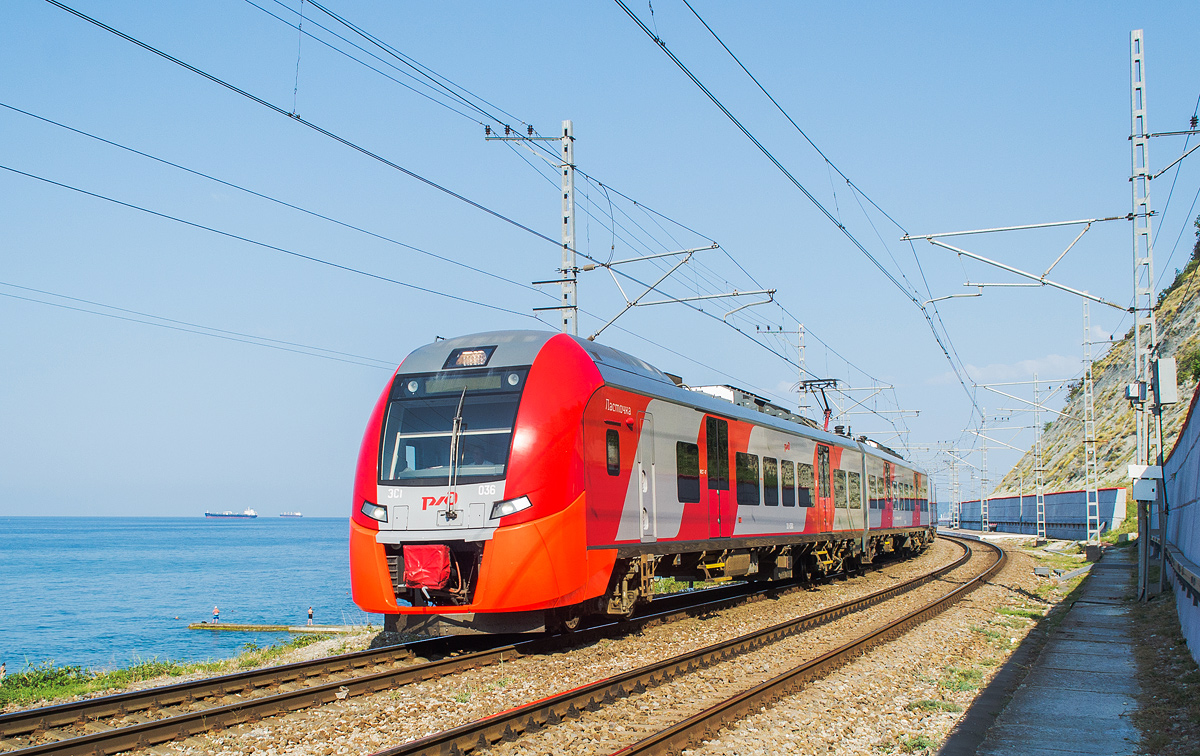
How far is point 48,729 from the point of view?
682cm

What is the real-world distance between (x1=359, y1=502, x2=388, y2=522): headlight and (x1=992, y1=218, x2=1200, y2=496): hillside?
4257cm

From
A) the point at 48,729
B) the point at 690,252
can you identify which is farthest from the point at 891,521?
the point at 48,729

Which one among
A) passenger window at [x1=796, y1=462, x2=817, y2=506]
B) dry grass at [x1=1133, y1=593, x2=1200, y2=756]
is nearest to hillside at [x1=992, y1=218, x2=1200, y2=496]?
passenger window at [x1=796, y1=462, x2=817, y2=506]

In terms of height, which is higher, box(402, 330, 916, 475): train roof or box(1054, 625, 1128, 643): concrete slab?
box(402, 330, 916, 475): train roof

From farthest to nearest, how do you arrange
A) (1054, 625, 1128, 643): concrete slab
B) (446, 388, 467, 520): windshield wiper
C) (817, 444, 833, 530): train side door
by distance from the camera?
(817, 444, 833, 530): train side door < (1054, 625, 1128, 643): concrete slab < (446, 388, 467, 520): windshield wiper

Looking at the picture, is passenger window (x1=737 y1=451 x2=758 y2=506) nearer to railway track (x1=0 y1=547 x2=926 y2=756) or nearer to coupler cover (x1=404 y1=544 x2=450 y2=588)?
railway track (x1=0 y1=547 x2=926 y2=756)

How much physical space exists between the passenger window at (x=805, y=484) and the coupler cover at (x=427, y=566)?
10.2 metres

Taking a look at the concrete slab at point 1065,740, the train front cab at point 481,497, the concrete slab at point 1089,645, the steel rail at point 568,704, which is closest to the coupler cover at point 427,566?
the train front cab at point 481,497

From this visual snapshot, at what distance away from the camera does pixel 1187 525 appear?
48.0ft

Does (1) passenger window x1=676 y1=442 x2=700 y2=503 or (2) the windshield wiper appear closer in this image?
(2) the windshield wiper

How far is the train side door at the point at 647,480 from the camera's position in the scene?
1162cm

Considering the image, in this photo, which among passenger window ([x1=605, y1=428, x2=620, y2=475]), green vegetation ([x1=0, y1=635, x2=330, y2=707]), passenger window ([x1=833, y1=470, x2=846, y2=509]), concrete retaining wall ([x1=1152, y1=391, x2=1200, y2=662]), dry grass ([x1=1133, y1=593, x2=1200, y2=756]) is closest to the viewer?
dry grass ([x1=1133, y1=593, x2=1200, y2=756])

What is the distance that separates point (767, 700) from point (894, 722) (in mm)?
1087

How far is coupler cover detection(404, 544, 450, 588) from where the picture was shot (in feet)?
30.7
